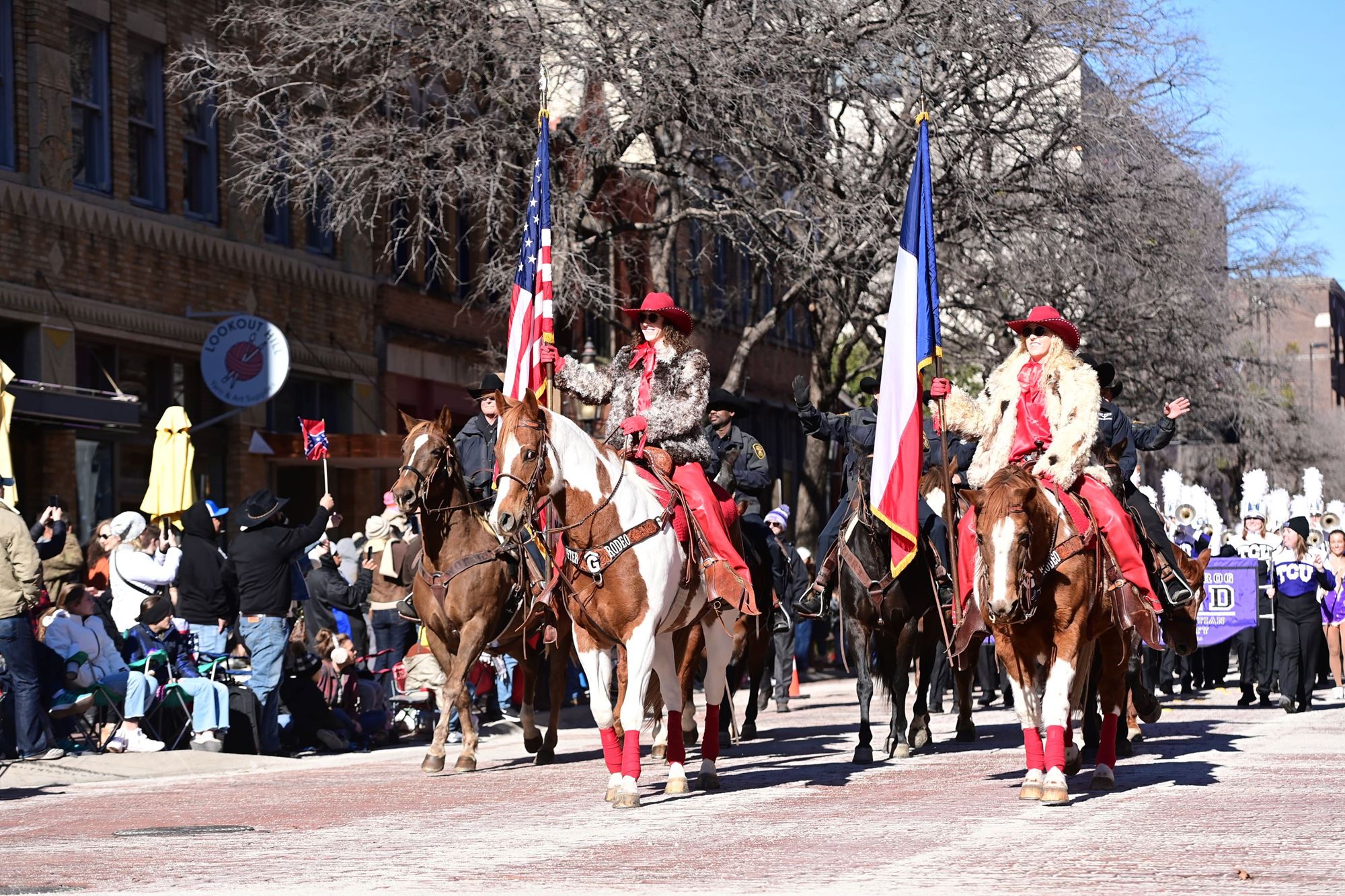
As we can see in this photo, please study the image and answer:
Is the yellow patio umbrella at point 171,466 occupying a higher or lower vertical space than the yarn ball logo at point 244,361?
lower

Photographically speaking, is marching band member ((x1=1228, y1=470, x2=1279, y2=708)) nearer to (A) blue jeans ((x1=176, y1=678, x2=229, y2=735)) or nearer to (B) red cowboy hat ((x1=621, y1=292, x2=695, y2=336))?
(A) blue jeans ((x1=176, y1=678, x2=229, y2=735))

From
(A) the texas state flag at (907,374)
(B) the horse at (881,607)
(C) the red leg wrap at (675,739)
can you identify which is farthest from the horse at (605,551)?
(B) the horse at (881,607)

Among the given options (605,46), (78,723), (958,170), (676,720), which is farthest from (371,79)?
(676,720)

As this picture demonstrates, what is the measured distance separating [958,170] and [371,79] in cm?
756

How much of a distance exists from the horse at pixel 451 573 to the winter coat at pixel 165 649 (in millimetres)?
2518

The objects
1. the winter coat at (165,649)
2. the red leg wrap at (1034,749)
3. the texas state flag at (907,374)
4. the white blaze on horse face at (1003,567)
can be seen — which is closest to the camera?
the white blaze on horse face at (1003,567)

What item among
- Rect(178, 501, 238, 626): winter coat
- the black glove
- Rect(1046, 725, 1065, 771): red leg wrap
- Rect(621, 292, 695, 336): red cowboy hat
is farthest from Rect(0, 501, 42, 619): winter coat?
Rect(1046, 725, 1065, 771): red leg wrap

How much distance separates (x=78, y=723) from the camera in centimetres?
1711

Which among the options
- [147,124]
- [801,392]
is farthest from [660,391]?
[147,124]

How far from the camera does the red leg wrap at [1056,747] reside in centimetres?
1191

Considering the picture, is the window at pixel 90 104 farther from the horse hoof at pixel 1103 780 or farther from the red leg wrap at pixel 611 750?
the horse hoof at pixel 1103 780

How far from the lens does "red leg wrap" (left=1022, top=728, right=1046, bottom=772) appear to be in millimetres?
12016

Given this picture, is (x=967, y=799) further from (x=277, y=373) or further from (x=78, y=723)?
(x=277, y=373)

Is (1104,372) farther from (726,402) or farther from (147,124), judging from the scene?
(147,124)
